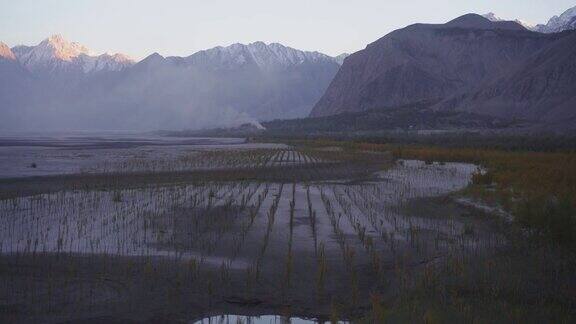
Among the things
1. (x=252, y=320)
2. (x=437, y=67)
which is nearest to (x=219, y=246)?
(x=252, y=320)

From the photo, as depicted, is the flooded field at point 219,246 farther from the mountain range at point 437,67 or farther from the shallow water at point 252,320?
the mountain range at point 437,67

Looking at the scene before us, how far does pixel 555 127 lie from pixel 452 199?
49849 millimetres

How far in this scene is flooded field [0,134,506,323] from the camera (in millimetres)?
8070

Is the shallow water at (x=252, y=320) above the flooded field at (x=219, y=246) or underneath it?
underneath

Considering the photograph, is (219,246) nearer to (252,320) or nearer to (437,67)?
(252,320)

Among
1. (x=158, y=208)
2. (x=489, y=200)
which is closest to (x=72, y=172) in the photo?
(x=158, y=208)

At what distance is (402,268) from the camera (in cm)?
1002

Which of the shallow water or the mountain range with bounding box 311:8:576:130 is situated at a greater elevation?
the mountain range with bounding box 311:8:576:130

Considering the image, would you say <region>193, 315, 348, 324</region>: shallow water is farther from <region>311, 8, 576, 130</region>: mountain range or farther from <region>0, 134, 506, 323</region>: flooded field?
<region>311, 8, 576, 130</region>: mountain range

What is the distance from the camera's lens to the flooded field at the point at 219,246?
318 inches

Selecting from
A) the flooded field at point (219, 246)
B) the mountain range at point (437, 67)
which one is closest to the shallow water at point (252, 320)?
the flooded field at point (219, 246)

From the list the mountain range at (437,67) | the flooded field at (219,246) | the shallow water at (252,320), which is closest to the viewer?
the shallow water at (252,320)

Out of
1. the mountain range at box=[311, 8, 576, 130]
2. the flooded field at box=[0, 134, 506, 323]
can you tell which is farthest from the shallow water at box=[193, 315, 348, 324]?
the mountain range at box=[311, 8, 576, 130]

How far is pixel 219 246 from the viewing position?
11648 millimetres
